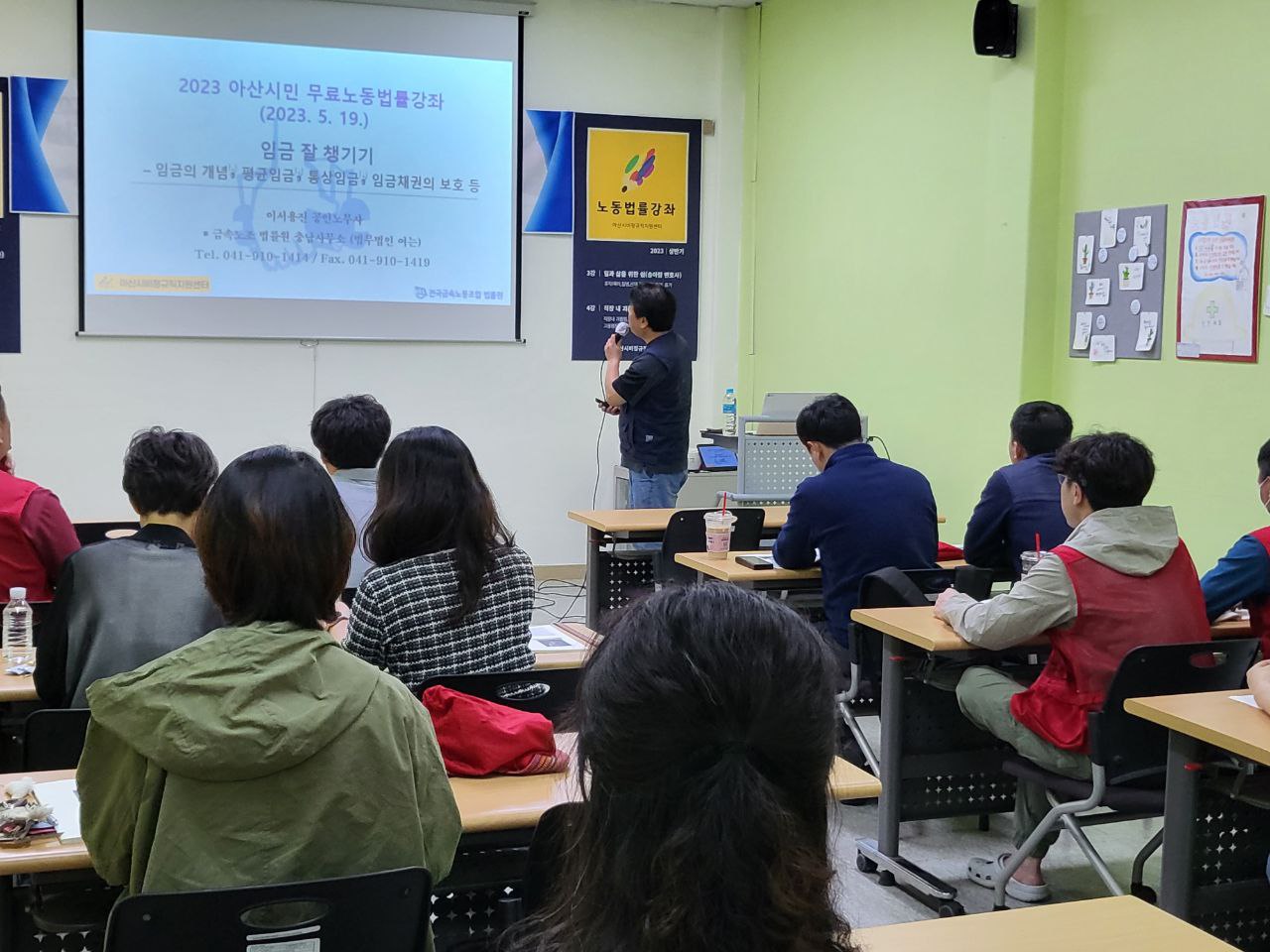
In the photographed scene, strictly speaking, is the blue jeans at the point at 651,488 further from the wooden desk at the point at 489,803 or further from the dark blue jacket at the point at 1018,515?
the wooden desk at the point at 489,803

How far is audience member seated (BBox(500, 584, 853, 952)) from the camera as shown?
2.81 ft

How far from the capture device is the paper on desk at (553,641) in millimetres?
3096

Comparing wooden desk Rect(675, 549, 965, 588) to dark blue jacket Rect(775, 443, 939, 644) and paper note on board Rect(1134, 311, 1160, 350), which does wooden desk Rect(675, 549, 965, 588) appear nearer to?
dark blue jacket Rect(775, 443, 939, 644)

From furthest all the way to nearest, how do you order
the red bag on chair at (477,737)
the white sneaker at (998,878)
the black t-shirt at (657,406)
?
the black t-shirt at (657,406) → the white sneaker at (998,878) → the red bag on chair at (477,737)

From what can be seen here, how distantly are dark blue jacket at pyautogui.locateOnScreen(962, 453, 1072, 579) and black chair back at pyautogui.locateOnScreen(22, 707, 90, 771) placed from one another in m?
2.73

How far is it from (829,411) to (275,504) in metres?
2.69

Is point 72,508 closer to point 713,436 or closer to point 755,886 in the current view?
point 713,436

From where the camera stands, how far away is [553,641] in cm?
320

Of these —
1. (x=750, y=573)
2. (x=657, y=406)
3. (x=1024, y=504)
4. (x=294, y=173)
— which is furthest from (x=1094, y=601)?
(x=294, y=173)

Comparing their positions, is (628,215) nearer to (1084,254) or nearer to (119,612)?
(1084,254)

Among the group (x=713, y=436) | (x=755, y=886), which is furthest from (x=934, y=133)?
(x=755, y=886)

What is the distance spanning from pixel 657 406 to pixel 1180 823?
12.7ft

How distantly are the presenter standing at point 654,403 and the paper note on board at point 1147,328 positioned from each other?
216 cm

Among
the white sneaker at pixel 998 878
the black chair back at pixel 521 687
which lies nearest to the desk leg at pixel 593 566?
the white sneaker at pixel 998 878
